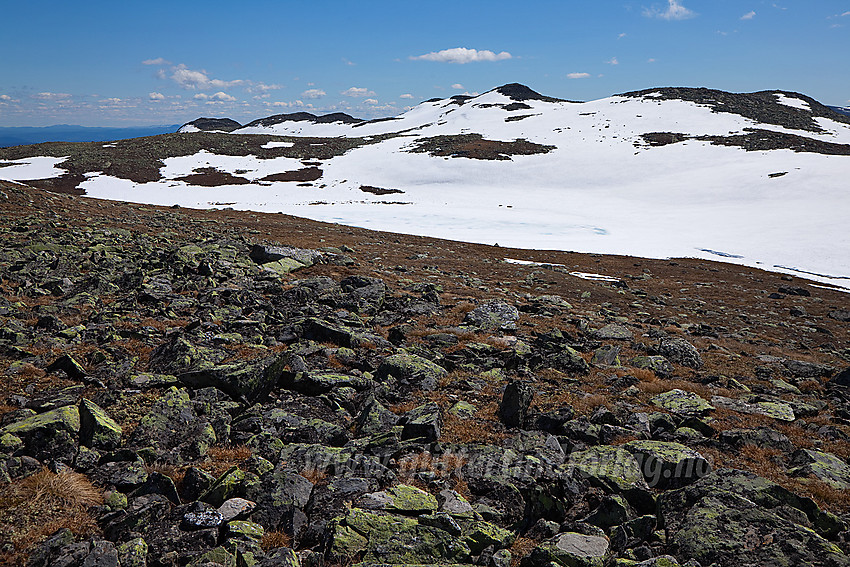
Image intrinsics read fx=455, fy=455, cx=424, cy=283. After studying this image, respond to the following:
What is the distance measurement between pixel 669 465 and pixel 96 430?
1107cm

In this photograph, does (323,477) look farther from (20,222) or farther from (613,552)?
(20,222)

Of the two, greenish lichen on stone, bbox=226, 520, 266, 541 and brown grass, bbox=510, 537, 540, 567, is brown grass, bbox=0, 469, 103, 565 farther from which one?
brown grass, bbox=510, 537, 540, 567

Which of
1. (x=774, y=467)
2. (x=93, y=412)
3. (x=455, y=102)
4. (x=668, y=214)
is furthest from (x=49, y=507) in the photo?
(x=455, y=102)

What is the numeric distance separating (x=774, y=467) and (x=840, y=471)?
1.28 meters

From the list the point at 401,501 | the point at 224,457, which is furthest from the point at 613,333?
the point at 224,457

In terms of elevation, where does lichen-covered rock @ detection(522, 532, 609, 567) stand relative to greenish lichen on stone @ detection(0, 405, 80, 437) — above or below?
below

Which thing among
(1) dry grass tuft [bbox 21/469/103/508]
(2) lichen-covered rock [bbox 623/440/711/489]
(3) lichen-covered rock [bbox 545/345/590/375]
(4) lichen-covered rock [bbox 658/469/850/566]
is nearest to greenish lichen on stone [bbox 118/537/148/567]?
(1) dry grass tuft [bbox 21/469/103/508]

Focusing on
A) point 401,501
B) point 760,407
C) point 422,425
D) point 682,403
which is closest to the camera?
point 401,501

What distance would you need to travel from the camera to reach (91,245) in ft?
76.6

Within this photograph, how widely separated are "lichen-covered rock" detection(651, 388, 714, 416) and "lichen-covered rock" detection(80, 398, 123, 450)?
529 inches

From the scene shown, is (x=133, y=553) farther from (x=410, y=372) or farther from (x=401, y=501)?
(x=410, y=372)

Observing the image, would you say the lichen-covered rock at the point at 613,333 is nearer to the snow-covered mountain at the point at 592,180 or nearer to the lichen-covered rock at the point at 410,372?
the lichen-covered rock at the point at 410,372

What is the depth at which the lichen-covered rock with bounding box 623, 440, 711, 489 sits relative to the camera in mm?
8945

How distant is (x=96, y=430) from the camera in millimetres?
8383
